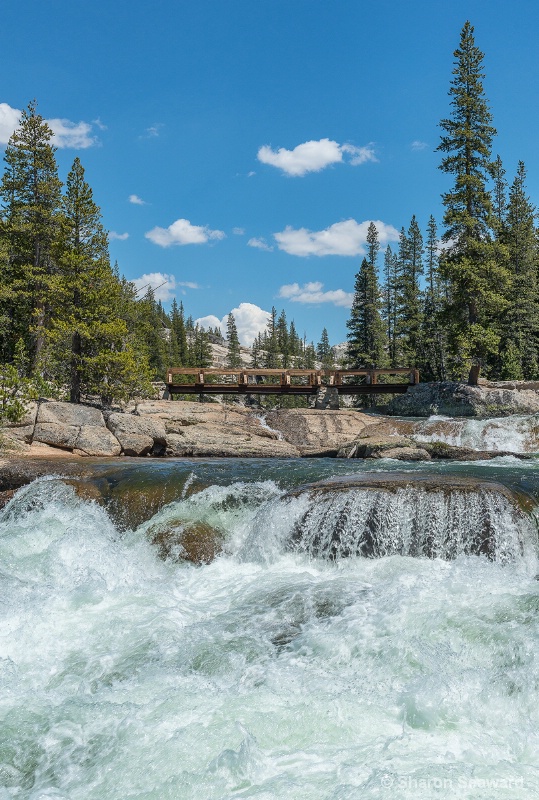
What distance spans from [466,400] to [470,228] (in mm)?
8894

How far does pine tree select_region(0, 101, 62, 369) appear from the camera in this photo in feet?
108

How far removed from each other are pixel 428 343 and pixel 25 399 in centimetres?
4087

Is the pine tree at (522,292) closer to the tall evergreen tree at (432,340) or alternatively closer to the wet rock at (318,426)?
the tall evergreen tree at (432,340)

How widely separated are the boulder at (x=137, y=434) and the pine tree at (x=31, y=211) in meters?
14.0

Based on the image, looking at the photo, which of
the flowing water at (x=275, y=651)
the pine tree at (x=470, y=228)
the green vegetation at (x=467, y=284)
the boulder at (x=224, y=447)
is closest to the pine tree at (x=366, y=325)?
the green vegetation at (x=467, y=284)

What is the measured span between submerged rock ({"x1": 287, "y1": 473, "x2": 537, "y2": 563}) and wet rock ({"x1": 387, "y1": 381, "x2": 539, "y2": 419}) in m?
16.4

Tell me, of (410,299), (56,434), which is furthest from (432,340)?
(56,434)

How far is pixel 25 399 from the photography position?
19516mm

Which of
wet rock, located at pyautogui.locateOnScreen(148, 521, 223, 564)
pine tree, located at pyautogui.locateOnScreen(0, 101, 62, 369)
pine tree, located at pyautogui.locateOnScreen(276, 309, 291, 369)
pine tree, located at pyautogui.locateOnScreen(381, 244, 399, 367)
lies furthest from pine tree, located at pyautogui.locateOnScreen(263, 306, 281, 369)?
wet rock, located at pyautogui.locateOnScreen(148, 521, 223, 564)

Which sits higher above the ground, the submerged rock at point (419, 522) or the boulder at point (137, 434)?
the boulder at point (137, 434)

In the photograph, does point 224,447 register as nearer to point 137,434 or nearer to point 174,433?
point 174,433

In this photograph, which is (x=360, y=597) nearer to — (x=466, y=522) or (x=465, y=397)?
(x=466, y=522)

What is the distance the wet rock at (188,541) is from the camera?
10430mm

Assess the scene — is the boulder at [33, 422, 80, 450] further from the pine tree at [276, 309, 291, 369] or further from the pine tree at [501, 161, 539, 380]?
the pine tree at [276, 309, 291, 369]
